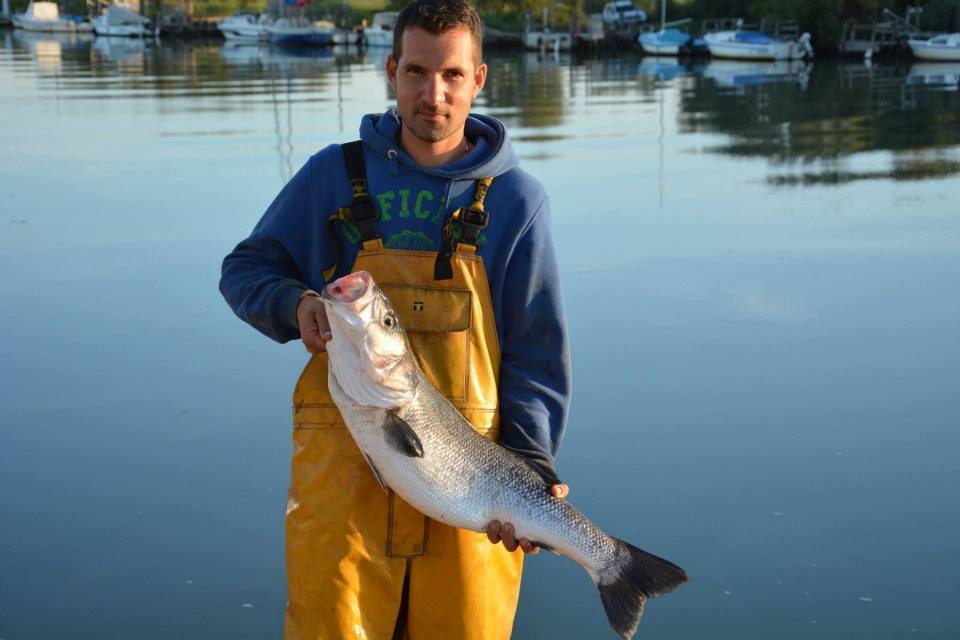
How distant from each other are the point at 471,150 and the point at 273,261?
624mm

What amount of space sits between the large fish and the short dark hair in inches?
31.5

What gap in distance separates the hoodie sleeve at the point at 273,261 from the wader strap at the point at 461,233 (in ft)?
1.17

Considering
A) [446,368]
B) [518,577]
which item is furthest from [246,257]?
[518,577]

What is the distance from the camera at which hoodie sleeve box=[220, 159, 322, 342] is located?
9.96 ft

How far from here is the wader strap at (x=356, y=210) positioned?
2.98m

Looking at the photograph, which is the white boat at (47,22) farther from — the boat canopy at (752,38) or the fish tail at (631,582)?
the fish tail at (631,582)

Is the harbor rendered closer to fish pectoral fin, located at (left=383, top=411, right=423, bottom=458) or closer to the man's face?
the man's face

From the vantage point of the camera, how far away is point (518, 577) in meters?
3.18

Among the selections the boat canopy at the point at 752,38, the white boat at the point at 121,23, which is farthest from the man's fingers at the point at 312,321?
the white boat at the point at 121,23

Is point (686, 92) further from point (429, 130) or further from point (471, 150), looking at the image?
point (429, 130)

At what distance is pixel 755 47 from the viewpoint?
41.5m

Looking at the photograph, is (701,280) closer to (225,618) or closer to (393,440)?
(225,618)

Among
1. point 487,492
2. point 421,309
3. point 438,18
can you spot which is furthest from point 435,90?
point 487,492

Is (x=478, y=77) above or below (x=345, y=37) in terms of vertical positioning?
below
